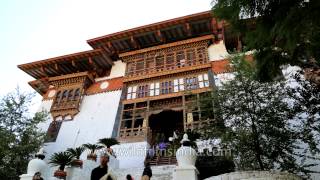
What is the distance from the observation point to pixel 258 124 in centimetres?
856

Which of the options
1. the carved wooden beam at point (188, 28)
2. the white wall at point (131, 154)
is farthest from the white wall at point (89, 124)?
the carved wooden beam at point (188, 28)

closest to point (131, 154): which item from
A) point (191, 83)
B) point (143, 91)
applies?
point (143, 91)

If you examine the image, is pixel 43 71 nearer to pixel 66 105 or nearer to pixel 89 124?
pixel 66 105

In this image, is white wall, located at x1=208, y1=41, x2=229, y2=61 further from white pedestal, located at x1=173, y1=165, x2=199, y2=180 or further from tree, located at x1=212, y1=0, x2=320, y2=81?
tree, located at x1=212, y1=0, x2=320, y2=81

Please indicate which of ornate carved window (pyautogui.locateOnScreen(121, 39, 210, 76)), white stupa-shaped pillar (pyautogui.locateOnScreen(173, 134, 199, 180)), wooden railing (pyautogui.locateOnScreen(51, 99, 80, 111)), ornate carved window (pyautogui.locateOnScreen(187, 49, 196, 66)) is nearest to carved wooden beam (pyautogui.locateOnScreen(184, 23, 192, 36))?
ornate carved window (pyautogui.locateOnScreen(121, 39, 210, 76))

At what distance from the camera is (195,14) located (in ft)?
57.6

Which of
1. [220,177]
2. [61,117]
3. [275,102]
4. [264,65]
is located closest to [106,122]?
[61,117]

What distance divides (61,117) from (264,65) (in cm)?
1528

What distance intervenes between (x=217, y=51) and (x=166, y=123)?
18.2 ft

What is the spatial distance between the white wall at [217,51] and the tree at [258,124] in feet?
26.2

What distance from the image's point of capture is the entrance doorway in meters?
17.0

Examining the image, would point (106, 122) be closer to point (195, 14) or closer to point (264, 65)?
point (195, 14)

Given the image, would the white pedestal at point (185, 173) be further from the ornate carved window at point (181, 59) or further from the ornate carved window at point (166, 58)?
the ornate carved window at point (181, 59)

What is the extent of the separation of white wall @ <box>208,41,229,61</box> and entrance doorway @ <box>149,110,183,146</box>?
4.09 meters
